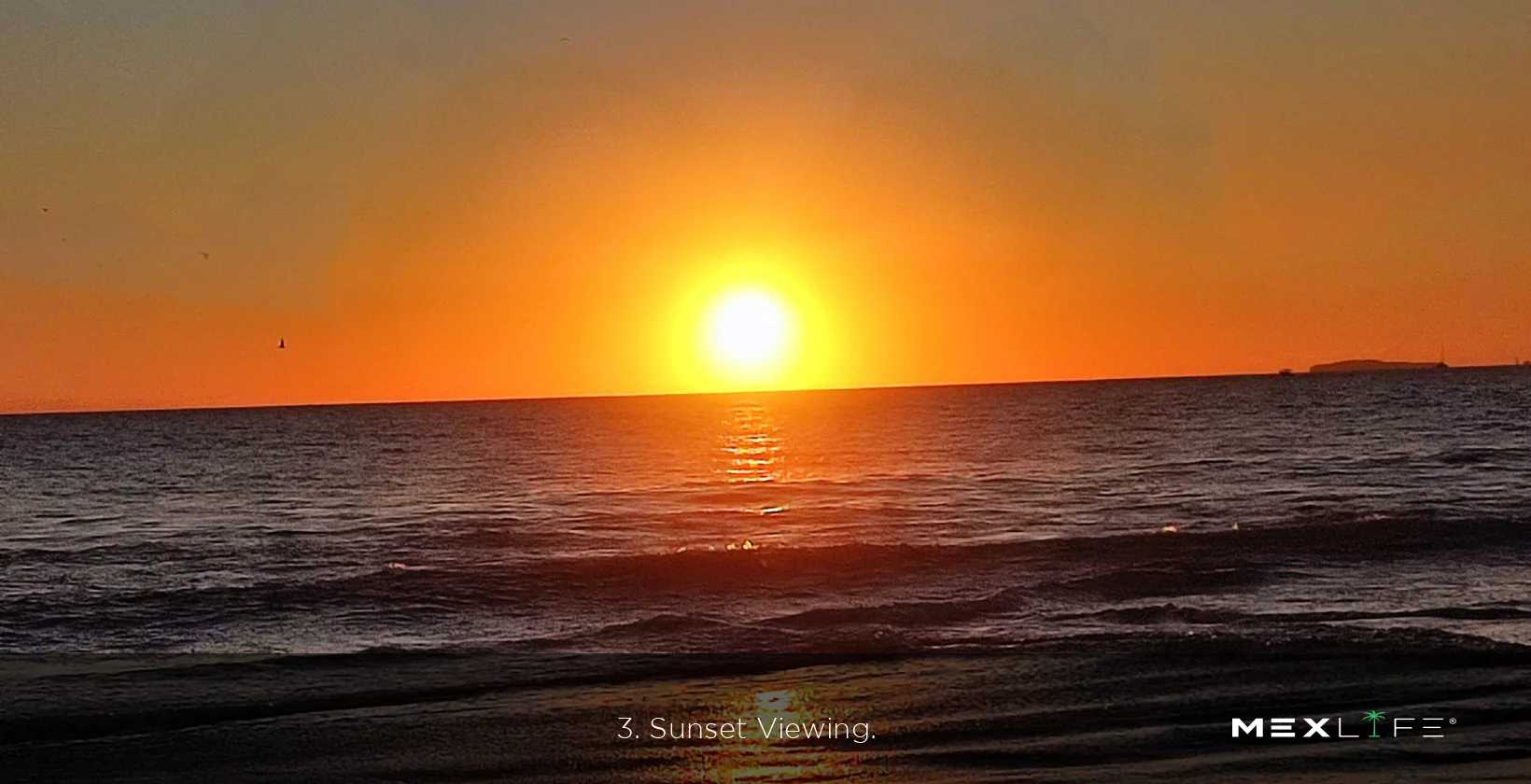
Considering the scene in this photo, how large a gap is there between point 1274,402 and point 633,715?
5872 inches

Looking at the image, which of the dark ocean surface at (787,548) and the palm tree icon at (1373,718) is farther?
the dark ocean surface at (787,548)

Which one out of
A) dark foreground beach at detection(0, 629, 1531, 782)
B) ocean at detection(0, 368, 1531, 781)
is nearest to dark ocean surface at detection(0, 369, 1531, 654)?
ocean at detection(0, 368, 1531, 781)

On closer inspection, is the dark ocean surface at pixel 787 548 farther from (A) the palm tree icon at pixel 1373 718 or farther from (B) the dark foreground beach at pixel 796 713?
(A) the palm tree icon at pixel 1373 718

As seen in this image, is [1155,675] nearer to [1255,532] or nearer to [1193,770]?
[1193,770]

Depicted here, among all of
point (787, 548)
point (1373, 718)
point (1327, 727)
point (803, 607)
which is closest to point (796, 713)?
point (1327, 727)

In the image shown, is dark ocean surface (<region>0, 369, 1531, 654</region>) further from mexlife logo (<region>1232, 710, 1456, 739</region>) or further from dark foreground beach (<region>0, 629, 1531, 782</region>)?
mexlife logo (<region>1232, 710, 1456, 739</region>)

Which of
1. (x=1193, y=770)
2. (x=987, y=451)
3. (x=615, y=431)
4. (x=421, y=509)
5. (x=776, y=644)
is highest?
(x=615, y=431)

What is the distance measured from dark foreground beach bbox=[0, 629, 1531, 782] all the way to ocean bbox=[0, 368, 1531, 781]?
8cm

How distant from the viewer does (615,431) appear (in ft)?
481

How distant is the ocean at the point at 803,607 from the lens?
598 inches

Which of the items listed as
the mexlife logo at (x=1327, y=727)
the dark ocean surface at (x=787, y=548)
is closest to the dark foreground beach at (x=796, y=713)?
the mexlife logo at (x=1327, y=727)

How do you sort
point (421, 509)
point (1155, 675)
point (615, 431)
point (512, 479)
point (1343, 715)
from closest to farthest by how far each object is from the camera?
point (1343, 715)
point (1155, 675)
point (421, 509)
point (512, 479)
point (615, 431)

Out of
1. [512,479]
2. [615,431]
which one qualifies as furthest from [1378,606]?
[615,431]

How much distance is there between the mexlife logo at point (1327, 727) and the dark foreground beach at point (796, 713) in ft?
0.24
